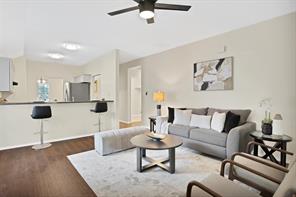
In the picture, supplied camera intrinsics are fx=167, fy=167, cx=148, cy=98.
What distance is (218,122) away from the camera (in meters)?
3.22

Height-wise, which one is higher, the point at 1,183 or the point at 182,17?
the point at 182,17

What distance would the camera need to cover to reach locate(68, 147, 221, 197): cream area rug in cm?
214

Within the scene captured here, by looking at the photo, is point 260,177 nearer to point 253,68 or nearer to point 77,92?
point 253,68

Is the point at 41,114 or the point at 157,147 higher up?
the point at 41,114

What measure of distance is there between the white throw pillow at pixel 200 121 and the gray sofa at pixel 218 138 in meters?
0.13

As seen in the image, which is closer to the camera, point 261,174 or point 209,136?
point 261,174

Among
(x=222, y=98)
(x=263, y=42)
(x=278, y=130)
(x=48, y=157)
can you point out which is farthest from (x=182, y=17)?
(x=48, y=157)

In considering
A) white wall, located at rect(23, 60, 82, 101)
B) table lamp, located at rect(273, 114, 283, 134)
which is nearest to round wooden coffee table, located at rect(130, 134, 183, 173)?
table lamp, located at rect(273, 114, 283, 134)

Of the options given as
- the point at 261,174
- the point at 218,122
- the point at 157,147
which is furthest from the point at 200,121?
the point at 261,174

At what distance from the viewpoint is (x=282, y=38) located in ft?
9.91

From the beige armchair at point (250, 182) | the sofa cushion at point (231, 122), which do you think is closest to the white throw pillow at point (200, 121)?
the sofa cushion at point (231, 122)

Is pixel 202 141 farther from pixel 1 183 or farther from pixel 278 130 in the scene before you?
pixel 1 183

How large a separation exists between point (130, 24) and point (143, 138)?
224 centimetres

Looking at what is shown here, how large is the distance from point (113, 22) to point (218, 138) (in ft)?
9.60
